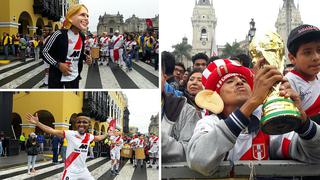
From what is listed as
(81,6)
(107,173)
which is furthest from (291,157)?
(107,173)

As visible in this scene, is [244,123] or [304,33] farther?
[304,33]

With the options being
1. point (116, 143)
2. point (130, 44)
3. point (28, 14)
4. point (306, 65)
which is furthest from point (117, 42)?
point (306, 65)

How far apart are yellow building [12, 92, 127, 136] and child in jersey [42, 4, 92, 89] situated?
176 mm

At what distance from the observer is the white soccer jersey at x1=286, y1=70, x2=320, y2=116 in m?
1.42

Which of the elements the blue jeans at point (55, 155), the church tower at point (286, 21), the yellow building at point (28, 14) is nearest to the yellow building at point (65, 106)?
the blue jeans at point (55, 155)

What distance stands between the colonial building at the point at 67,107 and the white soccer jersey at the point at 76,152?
188 mm

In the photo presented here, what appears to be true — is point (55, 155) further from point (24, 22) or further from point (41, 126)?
point (24, 22)

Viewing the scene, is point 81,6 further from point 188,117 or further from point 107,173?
point 107,173

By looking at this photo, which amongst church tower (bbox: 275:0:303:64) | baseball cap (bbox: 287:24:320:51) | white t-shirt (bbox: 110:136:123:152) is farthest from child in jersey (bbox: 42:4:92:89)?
white t-shirt (bbox: 110:136:123:152)

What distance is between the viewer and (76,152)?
2.92m

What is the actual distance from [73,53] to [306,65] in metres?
1.33

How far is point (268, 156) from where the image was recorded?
54.1 inches

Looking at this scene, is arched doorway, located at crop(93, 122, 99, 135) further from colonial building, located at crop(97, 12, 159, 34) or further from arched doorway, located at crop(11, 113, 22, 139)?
colonial building, located at crop(97, 12, 159, 34)

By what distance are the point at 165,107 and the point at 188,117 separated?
101mm
